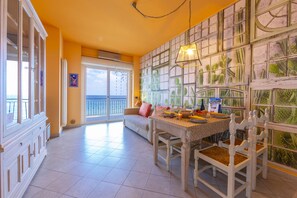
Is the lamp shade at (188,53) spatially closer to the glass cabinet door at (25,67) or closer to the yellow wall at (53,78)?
the glass cabinet door at (25,67)

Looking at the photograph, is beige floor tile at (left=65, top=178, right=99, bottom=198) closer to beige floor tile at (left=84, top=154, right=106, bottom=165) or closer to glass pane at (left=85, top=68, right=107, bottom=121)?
beige floor tile at (left=84, top=154, right=106, bottom=165)

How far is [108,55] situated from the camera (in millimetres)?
4793

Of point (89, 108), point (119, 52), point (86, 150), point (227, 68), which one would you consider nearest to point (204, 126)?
point (227, 68)

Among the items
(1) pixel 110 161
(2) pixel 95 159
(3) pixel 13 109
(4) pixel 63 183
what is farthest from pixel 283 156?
(3) pixel 13 109

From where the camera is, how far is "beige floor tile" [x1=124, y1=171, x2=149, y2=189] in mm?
1610

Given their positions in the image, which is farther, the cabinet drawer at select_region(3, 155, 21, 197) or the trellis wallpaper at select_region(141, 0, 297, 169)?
the trellis wallpaper at select_region(141, 0, 297, 169)

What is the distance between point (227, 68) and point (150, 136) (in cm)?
204

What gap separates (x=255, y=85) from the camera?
1.94 m

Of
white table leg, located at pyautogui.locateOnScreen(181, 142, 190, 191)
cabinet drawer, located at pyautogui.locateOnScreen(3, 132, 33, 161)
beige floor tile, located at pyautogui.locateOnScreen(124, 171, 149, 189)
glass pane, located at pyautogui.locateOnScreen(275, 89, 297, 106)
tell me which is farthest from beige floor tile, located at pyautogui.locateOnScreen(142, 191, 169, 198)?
glass pane, located at pyautogui.locateOnScreen(275, 89, 297, 106)

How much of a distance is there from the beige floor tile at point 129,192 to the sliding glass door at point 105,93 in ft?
12.5

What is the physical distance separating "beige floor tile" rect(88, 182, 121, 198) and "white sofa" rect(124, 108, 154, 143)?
1.47 meters

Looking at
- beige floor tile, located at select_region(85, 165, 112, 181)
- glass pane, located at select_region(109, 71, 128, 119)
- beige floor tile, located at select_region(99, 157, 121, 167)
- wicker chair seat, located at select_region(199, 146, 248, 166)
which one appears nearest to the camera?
wicker chair seat, located at select_region(199, 146, 248, 166)

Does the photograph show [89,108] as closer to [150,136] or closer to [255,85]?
[150,136]

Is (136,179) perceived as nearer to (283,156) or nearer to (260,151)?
(260,151)
